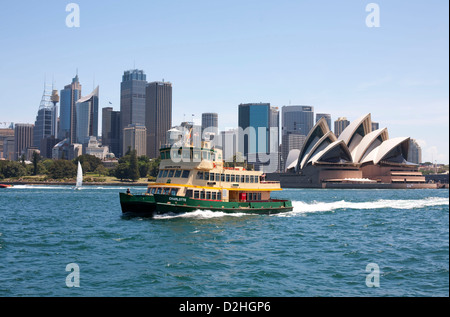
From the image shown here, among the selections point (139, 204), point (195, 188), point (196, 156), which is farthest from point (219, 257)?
point (196, 156)

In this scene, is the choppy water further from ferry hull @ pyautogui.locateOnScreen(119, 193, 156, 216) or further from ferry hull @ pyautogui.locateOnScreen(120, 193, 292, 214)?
ferry hull @ pyautogui.locateOnScreen(119, 193, 156, 216)

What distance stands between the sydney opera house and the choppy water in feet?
468

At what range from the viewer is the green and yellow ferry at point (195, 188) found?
155 feet

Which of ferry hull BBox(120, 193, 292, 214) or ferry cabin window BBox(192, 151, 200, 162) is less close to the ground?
ferry cabin window BBox(192, 151, 200, 162)

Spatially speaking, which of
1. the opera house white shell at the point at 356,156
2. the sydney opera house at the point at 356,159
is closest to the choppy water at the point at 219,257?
the sydney opera house at the point at 356,159

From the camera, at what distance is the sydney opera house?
186 m

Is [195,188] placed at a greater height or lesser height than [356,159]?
lesser

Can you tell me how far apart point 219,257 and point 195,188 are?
21693 millimetres

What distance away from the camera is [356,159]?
192 meters

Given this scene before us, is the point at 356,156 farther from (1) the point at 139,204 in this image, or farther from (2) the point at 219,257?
(2) the point at 219,257

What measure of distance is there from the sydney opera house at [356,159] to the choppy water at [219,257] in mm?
142663

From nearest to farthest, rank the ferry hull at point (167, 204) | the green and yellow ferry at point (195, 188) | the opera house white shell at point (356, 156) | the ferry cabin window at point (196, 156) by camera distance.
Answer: the ferry hull at point (167, 204), the green and yellow ferry at point (195, 188), the ferry cabin window at point (196, 156), the opera house white shell at point (356, 156)

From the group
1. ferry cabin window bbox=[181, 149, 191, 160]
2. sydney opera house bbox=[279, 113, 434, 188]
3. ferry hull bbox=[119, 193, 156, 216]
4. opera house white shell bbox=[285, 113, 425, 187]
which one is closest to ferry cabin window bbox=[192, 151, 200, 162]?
ferry cabin window bbox=[181, 149, 191, 160]

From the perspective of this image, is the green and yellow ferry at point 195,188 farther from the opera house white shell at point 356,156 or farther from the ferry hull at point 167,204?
the opera house white shell at point 356,156
